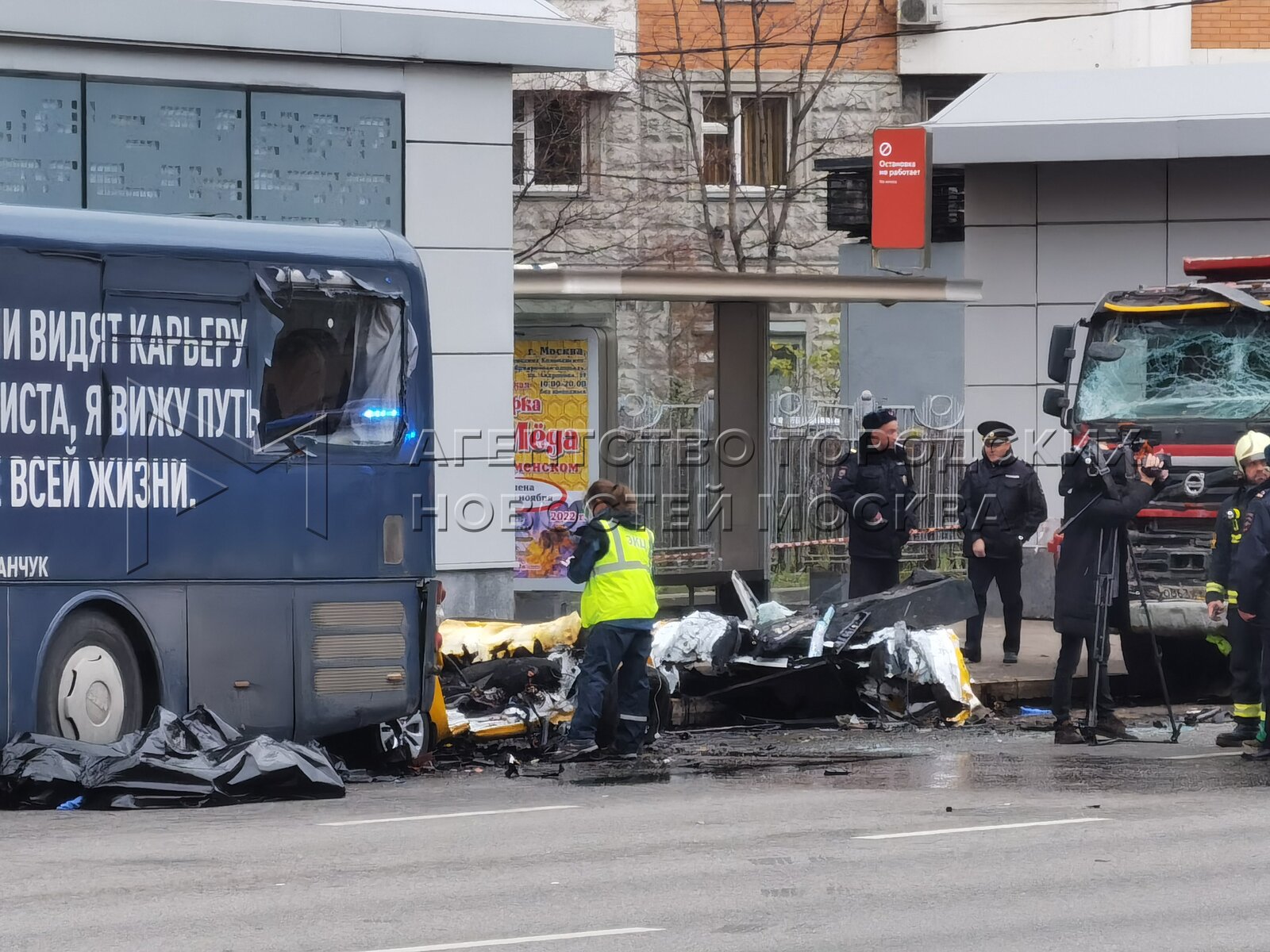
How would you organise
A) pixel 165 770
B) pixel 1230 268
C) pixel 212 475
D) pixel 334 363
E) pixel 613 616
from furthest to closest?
pixel 1230 268
pixel 613 616
pixel 334 363
pixel 212 475
pixel 165 770

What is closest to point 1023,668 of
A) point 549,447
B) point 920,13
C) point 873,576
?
point 873,576

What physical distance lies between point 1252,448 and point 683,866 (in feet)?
17.4

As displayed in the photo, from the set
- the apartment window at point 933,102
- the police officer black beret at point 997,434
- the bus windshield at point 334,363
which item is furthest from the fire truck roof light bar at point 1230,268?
the apartment window at point 933,102

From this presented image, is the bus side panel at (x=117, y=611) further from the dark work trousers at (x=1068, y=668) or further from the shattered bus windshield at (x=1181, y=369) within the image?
the shattered bus windshield at (x=1181, y=369)

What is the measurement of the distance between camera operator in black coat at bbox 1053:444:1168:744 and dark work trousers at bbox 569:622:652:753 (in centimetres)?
261

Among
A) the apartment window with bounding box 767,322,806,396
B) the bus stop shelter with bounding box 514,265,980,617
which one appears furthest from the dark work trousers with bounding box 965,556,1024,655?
the apartment window with bounding box 767,322,806,396

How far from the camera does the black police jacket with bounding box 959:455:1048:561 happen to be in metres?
14.7

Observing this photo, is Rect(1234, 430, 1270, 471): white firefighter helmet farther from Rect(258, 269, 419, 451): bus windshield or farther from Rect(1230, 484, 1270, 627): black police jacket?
Rect(258, 269, 419, 451): bus windshield

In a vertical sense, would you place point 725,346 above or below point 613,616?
above

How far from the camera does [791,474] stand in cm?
1961

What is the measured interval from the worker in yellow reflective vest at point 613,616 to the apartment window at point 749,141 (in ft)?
61.7

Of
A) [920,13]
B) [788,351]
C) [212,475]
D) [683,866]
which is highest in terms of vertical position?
[920,13]

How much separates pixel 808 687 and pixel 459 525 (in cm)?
350

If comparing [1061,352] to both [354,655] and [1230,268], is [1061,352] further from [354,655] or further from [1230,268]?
[354,655]
